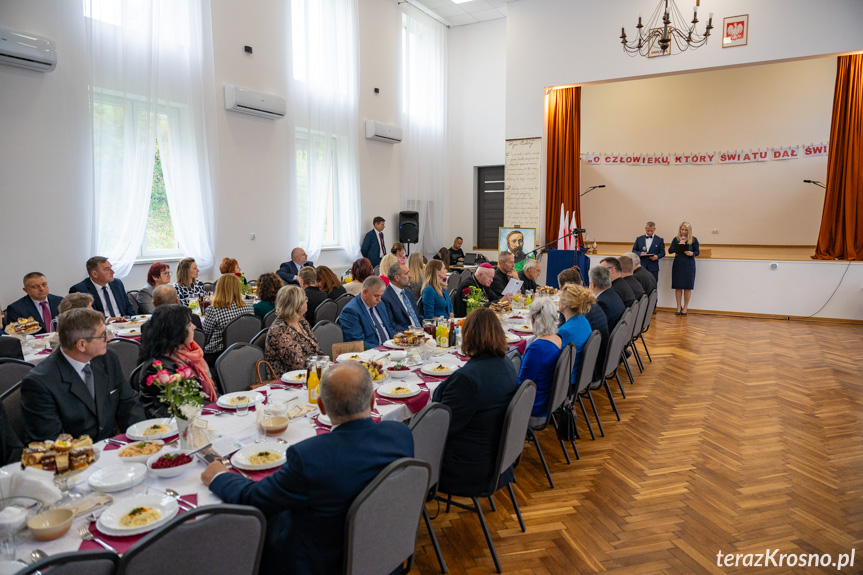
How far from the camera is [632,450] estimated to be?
421 centimetres

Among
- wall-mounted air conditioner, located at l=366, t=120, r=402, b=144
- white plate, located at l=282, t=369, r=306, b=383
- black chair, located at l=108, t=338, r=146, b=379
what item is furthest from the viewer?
wall-mounted air conditioner, located at l=366, t=120, r=402, b=144

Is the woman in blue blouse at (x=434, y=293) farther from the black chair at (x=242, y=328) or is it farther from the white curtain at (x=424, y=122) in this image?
the white curtain at (x=424, y=122)

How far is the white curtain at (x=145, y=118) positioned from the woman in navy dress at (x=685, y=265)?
8400 millimetres

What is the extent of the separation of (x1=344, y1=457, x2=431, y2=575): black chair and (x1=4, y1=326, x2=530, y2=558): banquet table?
54 centimetres

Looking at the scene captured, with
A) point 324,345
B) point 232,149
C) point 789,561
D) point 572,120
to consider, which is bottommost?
point 789,561

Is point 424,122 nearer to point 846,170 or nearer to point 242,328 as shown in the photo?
point 846,170

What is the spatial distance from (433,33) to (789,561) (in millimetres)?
12002

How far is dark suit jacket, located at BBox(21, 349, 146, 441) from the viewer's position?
232 cm

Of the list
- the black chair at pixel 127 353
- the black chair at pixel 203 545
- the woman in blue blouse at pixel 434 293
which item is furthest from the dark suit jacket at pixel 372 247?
the black chair at pixel 203 545

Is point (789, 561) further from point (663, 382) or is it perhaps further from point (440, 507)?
point (663, 382)

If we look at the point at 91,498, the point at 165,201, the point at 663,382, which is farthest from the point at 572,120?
the point at 91,498

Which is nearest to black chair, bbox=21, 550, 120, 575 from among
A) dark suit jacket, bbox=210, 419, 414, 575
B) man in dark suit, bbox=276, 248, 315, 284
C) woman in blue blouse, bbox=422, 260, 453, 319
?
dark suit jacket, bbox=210, 419, 414, 575

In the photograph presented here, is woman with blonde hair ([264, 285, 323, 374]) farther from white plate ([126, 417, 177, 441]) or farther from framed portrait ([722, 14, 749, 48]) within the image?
framed portrait ([722, 14, 749, 48])

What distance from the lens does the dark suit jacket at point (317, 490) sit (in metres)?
1.65
